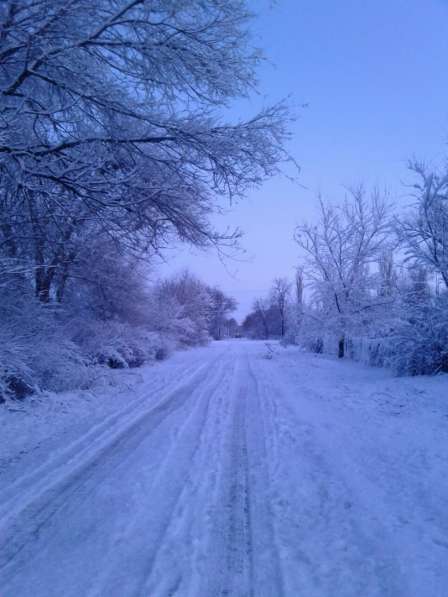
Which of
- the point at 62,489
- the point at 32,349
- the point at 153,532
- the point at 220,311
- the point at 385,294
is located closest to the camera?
the point at 153,532

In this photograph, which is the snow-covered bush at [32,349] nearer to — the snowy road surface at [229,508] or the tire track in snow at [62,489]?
the snowy road surface at [229,508]

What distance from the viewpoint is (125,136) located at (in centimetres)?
Result: 564

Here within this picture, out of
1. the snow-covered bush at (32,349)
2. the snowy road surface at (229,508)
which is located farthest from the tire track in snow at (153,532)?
the snow-covered bush at (32,349)

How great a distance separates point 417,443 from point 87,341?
497 inches

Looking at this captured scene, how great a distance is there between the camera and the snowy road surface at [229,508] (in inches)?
98.8

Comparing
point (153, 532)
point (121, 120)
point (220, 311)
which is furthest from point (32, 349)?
point (220, 311)

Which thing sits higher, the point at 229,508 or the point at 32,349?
the point at 32,349

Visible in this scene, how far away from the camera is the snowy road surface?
251 centimetres

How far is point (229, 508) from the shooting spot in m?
3.48

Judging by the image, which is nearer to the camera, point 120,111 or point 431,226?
point 120,111

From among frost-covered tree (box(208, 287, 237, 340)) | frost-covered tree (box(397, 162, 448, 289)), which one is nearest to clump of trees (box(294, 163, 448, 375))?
frost-covered tree (box(397, 162, 448, 289))

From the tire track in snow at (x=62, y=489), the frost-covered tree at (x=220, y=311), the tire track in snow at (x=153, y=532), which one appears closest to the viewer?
the tire track in snow at (x=153, y=532)

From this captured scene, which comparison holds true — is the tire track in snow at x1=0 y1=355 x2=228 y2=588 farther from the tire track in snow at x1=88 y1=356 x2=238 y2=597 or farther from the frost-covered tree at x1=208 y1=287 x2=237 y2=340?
the frost-covered tree at x1=208 y1=287 x2=237 y2=340

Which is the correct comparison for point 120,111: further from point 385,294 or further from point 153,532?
A: point 385,294
